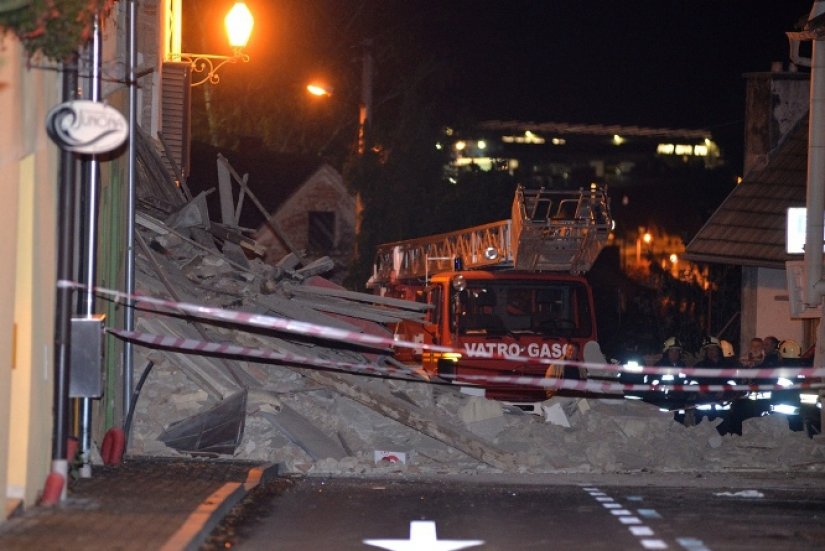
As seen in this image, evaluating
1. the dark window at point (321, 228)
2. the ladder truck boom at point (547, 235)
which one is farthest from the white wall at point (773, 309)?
the dark window at point (321, 228)

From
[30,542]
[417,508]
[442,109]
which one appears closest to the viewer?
[30,542]

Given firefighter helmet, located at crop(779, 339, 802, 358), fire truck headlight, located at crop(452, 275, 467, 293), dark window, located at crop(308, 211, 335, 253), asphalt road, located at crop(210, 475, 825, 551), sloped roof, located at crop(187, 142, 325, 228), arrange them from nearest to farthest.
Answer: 1. asphalt road, located at crop(210, 475, 825, 551)
2. firefighter helmet, located at crop(779, 339, 802, 358)
3. fire truck headlight, located at crop(452, 275, 467, 293)
4. sloped roof, located at crop(187, 142, 325, 228)
5. dark window, located at crop(308, 211, 335, 253)

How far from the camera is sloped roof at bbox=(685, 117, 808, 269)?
2667 cm

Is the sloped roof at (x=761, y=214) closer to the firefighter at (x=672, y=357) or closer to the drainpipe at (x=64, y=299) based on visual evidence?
the firefighter at (x=672, y=357)

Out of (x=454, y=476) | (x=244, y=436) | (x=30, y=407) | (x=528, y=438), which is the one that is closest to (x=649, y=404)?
(x=528, y=438)

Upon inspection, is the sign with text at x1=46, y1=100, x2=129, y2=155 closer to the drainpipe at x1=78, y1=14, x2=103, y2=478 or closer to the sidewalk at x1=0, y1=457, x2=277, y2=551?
the drainpipe at x1=78, y1=14, x2=103, y2=478

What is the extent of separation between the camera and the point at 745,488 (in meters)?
14.3

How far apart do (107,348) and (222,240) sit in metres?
5.22

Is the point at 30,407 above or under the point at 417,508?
above

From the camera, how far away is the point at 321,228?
181 feet

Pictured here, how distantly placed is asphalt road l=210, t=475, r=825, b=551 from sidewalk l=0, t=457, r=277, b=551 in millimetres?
291

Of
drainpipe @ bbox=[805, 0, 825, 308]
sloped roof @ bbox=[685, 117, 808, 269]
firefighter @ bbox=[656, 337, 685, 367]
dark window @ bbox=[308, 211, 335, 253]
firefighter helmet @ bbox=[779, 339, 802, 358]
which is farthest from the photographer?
dark window @ bbox=[308, 211, 335, 253]

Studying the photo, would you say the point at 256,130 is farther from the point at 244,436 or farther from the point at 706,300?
the point at 244,436

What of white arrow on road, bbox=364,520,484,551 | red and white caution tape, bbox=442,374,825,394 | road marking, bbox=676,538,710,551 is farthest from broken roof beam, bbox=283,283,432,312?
road marking, bbox=676,538,710,551
